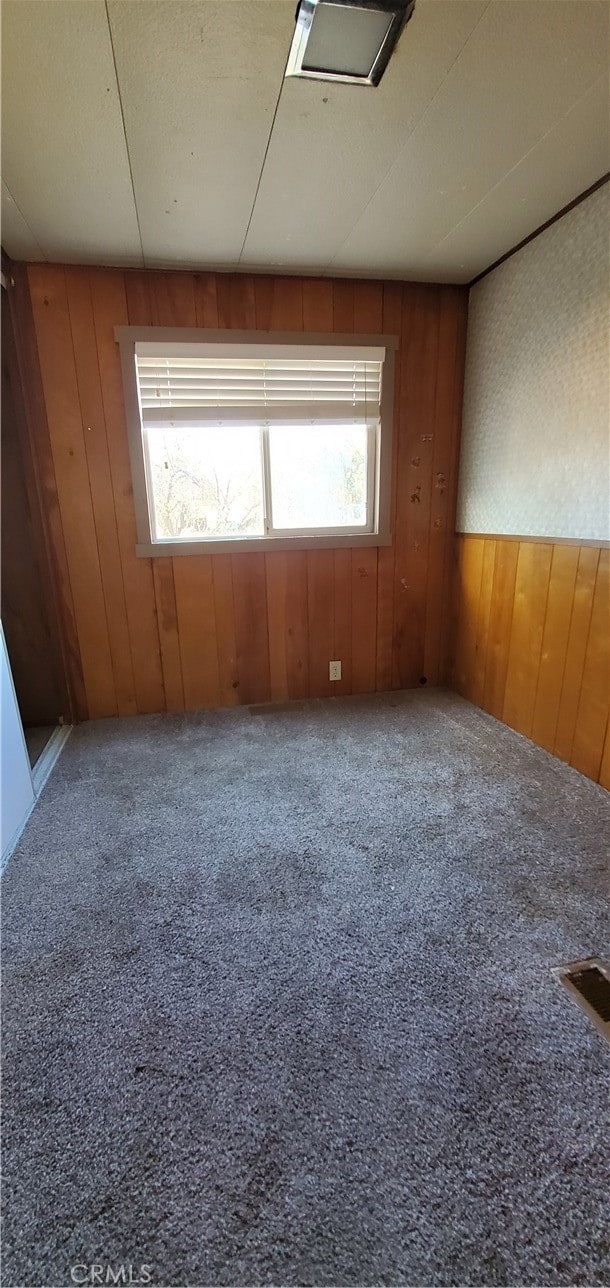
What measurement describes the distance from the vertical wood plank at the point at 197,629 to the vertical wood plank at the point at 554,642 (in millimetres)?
1684

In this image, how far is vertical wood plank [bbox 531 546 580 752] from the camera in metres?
2.05

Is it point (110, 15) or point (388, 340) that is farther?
point (388, 340)

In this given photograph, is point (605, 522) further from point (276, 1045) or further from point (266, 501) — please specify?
point (276, 1045)

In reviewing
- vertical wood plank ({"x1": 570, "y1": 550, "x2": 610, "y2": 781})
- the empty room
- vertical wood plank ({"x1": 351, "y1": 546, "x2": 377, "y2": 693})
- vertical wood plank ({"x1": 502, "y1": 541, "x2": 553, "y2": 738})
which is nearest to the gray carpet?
the empty room

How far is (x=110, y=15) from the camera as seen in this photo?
1132mm

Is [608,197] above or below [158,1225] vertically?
above

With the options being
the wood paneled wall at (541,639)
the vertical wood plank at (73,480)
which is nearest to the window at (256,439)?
the vertical wood plank at (73,480)

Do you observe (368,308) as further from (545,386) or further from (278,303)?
(545,386)

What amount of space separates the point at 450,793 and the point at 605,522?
47.3 inches

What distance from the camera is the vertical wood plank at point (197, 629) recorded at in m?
2.66

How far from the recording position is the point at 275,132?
1.49 m

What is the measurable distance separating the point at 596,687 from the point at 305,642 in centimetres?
150

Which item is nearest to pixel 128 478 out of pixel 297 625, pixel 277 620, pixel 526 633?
pixel 277 620

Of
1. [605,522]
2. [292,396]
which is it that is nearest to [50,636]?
[292,396]
